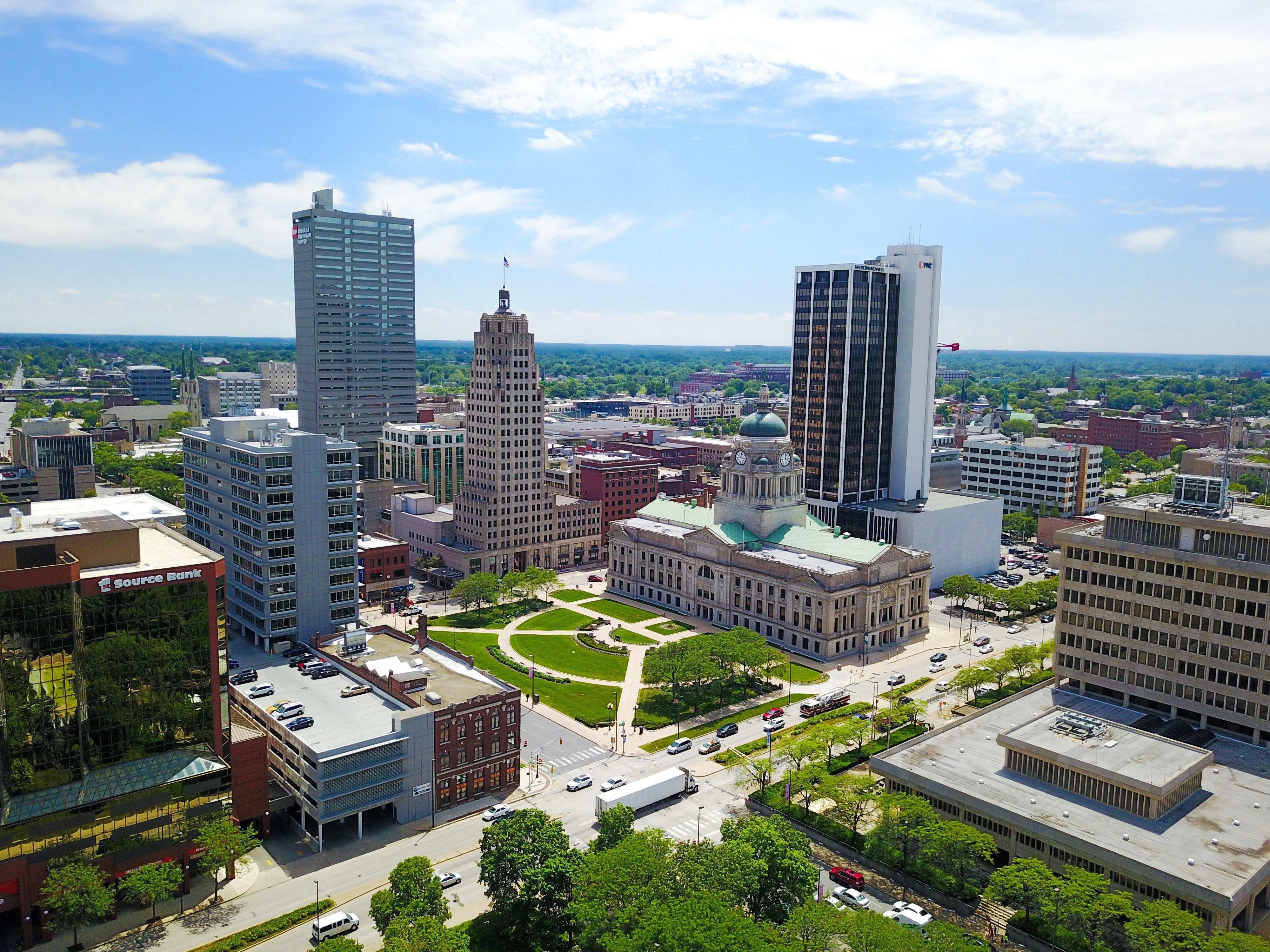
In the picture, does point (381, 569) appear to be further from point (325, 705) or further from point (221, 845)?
point (221, 845)

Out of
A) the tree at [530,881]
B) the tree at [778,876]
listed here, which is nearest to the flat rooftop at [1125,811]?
the tree at [778,876]

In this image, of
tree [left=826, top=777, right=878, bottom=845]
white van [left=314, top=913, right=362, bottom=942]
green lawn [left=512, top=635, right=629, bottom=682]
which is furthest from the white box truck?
green lawn [left=512, top=635, right=629, bottom=682]

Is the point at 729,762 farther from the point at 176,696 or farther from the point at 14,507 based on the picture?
the point at 14,507

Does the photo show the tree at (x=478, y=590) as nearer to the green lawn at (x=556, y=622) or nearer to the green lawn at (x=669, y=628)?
the green lawn at (x=556, y=622)

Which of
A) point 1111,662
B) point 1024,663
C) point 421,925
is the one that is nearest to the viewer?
point 421,925

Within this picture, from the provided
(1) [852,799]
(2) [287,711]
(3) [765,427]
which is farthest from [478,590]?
(1) [852,799]

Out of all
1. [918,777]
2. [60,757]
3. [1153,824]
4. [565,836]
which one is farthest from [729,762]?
[60,757]
